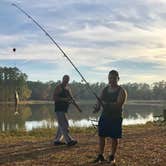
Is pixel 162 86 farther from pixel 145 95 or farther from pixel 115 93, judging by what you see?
pixel 115 93

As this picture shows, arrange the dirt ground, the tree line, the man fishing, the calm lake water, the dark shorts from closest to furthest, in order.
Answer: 1. the dark shorts
2. the dirt ground
3. the man fishing
4. the calm lake water
5. the tree line

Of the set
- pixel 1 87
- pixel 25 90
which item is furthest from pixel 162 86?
pixel 1 87

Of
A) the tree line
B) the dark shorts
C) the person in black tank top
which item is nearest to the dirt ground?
the person in black tank top

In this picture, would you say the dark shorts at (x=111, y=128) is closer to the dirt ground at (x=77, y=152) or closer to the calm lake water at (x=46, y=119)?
the dirt ground at (x=77, y=152)

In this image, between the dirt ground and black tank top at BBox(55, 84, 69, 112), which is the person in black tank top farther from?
black tank top at BBox(55, 84, 69, 112)

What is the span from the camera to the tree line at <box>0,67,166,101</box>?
6212 cm

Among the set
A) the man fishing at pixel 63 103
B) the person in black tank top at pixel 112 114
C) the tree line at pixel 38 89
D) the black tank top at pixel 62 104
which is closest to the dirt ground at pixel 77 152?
the man fishing at pixel 63 103

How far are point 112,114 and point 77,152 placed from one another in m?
1.90

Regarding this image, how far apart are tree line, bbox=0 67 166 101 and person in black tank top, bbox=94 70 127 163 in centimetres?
3692

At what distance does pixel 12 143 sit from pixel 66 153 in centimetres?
259

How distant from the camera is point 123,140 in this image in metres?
14.4

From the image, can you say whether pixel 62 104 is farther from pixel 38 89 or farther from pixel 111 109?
pixel 38 89

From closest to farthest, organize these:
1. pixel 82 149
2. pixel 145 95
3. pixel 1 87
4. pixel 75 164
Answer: pixel 75 164, pixel 82 149, pixel 1 87, pixel 145 95

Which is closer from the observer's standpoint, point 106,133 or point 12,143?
point 106,133
